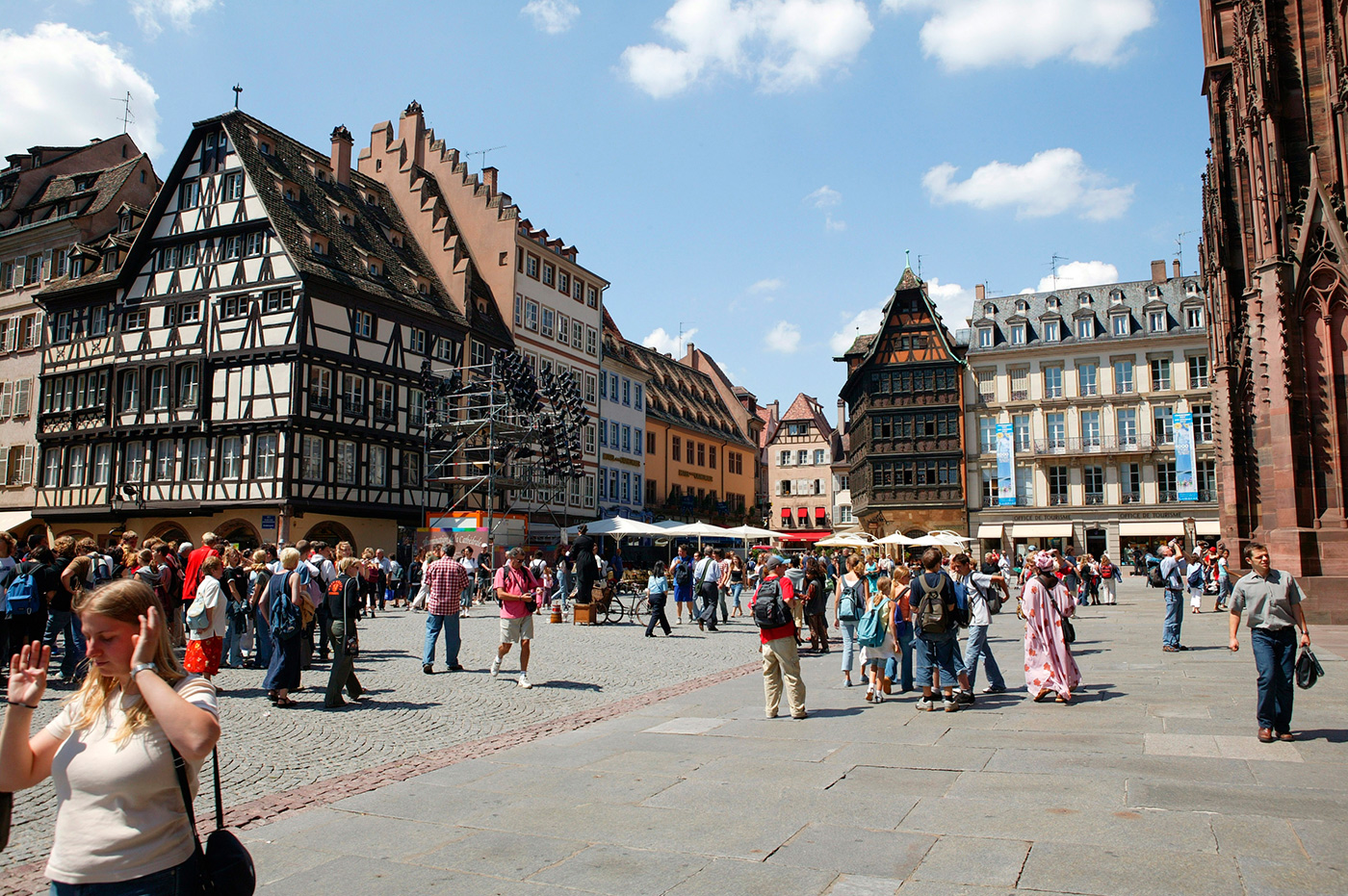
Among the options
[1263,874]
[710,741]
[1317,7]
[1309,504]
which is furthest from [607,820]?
[1317,7]

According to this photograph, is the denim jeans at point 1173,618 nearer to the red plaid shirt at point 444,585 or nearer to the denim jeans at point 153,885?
the red plaid shirt at point 444,585

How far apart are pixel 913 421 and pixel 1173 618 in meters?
45.3

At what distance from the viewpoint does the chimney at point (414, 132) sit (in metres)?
48.4

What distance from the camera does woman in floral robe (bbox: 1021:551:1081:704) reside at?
35.8 ft

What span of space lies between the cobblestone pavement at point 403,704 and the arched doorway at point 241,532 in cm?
1613

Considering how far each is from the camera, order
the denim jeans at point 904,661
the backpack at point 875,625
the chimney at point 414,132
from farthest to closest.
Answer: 1. the chimney at point 414,132
2. the denim jeans at point 904,661
3. the backpack at point 875,625

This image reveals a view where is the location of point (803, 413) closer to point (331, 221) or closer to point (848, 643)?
point (331, 221)

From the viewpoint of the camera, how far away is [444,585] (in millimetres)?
13125

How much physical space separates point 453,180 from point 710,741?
42.4 m

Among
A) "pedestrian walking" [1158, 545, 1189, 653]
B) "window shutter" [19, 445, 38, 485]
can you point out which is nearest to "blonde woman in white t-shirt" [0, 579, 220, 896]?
"pedestrian walking" [1158, 545, 1189, 653]

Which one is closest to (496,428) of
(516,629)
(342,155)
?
(342,155)

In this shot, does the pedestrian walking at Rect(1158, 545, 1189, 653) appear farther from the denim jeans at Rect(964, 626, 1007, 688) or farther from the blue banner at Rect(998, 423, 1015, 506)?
the blue banner at Rect(998, 423, 1015, 506)

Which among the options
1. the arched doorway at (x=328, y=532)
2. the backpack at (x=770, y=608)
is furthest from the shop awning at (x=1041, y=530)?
the backpack at (x=770, y=608)

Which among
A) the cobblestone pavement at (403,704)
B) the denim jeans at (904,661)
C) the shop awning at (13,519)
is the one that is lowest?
the cobblestone pavement at (403,704)
